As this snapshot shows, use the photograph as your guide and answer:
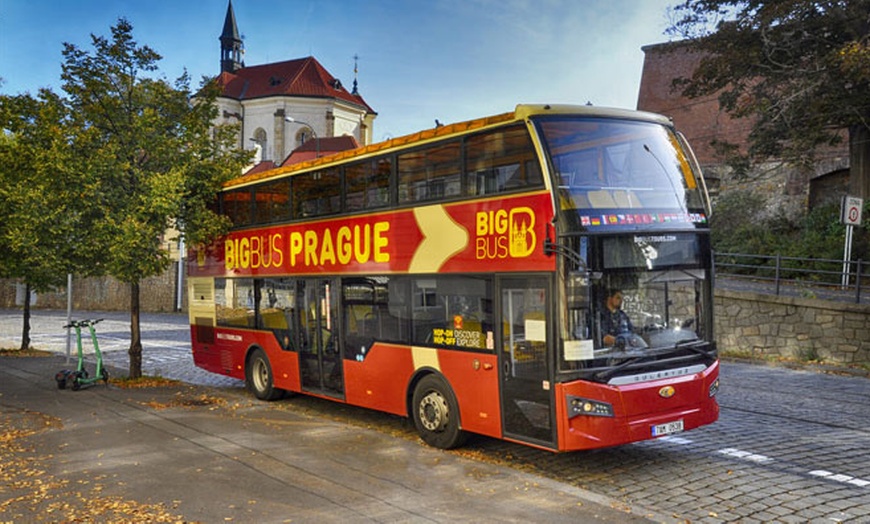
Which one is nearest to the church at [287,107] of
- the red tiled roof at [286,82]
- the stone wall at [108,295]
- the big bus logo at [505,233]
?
the red tiled roof at [286,82]

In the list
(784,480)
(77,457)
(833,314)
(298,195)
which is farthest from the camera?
(833,314)

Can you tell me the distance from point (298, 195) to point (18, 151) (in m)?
6.23

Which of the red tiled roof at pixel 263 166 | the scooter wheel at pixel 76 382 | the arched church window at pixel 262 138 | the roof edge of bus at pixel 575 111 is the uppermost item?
the arched church window at pixel 262 138

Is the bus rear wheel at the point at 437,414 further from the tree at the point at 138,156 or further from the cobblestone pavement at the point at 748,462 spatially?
the tree at the point at 138,156

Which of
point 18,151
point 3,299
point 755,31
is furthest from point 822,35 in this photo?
point 3,299

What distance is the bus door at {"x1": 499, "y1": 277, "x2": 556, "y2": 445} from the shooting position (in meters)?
7.95

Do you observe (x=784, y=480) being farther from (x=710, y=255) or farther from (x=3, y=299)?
(x=3, y=299)

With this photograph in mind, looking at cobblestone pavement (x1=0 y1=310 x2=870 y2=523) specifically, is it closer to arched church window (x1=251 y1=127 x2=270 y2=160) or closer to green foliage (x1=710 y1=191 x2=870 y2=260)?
green foliage (x1=710 y1=191 x2=870 y2=260)

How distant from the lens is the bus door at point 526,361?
7.95 meters

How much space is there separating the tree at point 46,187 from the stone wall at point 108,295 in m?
27.5

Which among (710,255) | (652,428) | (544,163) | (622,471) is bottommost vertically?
(622,471)

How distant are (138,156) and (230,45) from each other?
73.6 metres

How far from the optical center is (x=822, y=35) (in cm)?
2141

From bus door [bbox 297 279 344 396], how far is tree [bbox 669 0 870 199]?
14.3 metres
